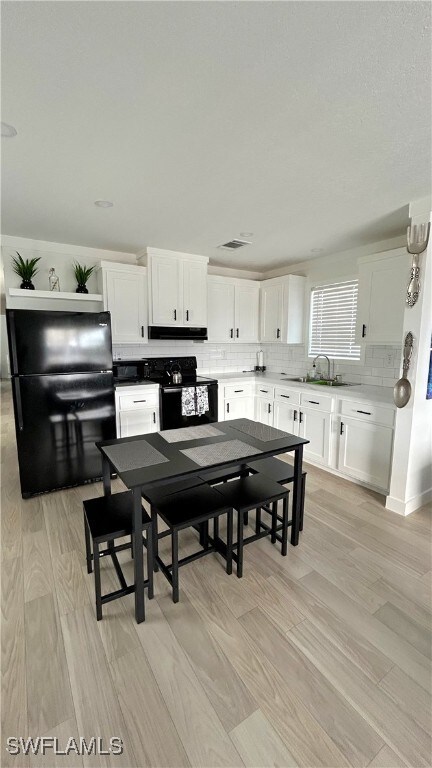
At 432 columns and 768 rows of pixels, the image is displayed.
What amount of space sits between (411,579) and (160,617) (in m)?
1.53

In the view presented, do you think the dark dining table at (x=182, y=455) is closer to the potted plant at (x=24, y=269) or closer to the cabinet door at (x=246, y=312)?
the potted plant at (x=24, y=269)

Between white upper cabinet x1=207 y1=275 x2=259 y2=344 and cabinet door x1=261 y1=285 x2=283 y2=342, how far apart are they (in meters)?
0.13

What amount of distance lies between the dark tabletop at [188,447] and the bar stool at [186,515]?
291 millimetres

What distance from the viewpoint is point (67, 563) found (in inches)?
84.8

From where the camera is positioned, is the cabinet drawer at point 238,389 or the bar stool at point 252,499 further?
the cabinet drawer at point 238,389

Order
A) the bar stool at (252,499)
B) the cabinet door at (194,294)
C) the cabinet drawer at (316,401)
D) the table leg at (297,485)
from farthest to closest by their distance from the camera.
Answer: the cabinet door at (194,294), the cabinet drawer at (316,401), the table leg at (297,485), the bar stool at (252,499)

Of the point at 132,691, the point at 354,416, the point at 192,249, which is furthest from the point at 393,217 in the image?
the point at 132,691

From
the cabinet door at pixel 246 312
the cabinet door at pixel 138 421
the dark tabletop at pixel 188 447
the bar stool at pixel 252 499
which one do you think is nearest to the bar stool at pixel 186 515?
the bar stool at pixel 252 499

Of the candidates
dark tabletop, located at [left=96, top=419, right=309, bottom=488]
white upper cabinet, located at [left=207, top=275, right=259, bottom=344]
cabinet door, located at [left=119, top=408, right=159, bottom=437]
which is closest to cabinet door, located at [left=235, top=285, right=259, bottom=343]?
white upper cabinet, located at [left=207, top=275, right=259, bottom=344]

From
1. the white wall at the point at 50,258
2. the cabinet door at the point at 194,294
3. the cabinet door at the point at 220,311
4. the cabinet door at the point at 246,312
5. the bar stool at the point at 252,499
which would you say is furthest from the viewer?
the cabinet door at the point at 246,312

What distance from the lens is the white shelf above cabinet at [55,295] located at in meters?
3.28

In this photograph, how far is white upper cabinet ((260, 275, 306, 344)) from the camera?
14.4 feet

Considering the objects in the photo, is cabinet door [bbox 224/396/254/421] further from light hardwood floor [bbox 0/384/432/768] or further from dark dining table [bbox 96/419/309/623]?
light hardwood floor [bbox 0/384/432/768]

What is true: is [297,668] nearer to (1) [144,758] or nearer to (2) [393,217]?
(1) [144,758]
